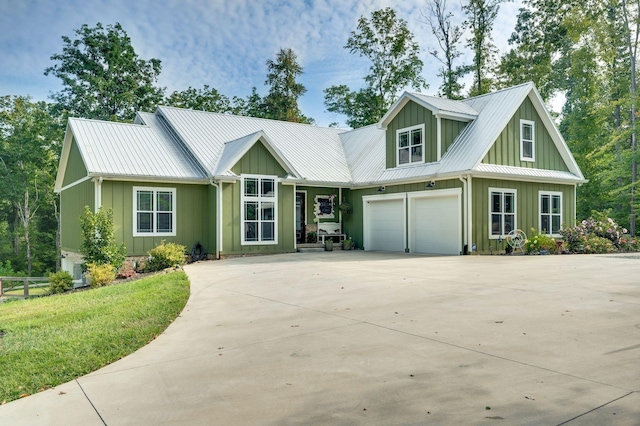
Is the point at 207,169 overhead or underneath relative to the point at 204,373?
overhead

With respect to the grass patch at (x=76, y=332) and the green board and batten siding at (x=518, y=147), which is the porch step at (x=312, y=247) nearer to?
the green board and batten siding at (x=518, y=147)

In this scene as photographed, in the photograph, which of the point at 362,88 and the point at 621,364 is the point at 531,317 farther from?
the point at 362,88

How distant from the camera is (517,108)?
1773 centimetres

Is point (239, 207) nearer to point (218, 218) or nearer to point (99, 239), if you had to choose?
point (218, 218)

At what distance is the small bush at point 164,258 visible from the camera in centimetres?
1452

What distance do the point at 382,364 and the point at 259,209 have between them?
13.4m

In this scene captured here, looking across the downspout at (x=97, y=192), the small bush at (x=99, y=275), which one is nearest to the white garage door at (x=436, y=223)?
the small bush at (x=99, y=275)

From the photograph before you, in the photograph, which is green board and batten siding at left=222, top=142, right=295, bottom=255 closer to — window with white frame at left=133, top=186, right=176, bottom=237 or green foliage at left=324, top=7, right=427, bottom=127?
window with white frame at left=133, top=186, right=176, bottom=237

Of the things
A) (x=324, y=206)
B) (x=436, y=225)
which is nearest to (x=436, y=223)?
(x=436, y=225)

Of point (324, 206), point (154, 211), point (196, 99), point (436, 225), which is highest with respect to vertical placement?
point (196, 99)

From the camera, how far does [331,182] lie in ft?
65.2

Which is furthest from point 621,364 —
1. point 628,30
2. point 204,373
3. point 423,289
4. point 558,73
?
point 558,73

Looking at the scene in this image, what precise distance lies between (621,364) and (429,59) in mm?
30013

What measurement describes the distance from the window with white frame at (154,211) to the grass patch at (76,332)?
20.4ft
